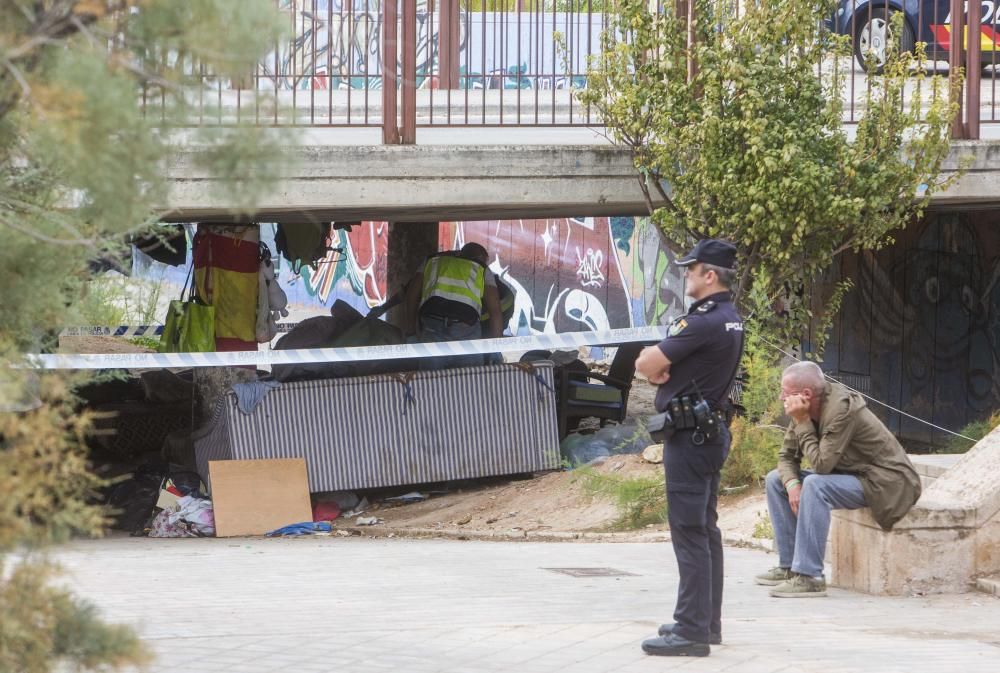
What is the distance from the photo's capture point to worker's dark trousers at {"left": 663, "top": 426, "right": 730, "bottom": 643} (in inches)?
205

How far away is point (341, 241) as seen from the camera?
2906 cm

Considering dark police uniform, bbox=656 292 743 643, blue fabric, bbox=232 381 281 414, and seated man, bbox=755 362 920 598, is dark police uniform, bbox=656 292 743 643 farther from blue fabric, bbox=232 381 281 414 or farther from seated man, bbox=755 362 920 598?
blue fabric, bbox=232 381 281 414

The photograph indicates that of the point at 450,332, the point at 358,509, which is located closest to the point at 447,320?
the point at 450,332

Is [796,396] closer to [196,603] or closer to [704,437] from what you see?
[704,437]

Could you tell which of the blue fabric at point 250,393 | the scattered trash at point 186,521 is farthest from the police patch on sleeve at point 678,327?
the blue fabric at point 250,393

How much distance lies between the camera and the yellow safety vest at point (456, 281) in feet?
41.7

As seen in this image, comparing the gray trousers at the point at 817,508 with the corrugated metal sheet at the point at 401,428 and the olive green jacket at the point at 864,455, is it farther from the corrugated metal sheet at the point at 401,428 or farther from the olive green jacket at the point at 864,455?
the corrugated metal sheet at the point at 401,428

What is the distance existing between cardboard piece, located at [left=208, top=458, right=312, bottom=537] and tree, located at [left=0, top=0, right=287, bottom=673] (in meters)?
7.50

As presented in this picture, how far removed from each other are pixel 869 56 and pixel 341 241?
1950 cm

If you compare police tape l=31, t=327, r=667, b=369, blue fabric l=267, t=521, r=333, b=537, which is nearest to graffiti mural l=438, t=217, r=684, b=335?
police tape l=31, t=327, r=667, b=369

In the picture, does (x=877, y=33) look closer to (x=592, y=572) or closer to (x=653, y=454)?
(x=653, y=454)

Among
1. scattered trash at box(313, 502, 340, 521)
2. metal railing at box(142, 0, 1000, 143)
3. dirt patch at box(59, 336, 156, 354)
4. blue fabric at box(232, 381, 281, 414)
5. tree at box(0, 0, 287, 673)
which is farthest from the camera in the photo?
dirt patch at box(59, 336, 156, 354)

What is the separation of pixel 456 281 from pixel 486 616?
6969 mm

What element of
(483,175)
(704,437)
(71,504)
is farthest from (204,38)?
(483,175)
